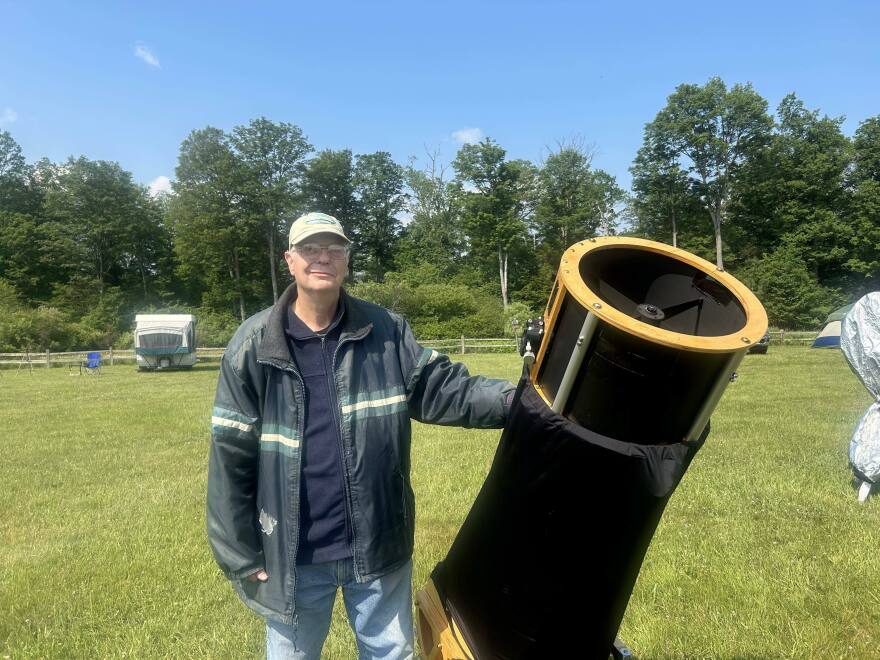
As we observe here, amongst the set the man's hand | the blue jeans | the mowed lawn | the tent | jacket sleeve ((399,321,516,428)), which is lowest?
the tent

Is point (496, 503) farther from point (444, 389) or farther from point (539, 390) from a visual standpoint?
point (444, 389)

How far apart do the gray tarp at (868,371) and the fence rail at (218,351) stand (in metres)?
21.1

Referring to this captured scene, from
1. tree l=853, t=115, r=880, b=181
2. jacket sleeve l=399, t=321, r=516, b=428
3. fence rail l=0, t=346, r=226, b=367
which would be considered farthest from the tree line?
jacket sleeve l=399, t=321, r=516, b=428

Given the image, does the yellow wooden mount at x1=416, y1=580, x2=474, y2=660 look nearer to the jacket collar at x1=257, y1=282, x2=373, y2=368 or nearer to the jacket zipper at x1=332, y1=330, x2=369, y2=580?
the jacket zipper at x1=332, y1=330, x2=369, y2=580

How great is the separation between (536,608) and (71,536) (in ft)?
17.3

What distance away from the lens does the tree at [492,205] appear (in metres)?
43.2

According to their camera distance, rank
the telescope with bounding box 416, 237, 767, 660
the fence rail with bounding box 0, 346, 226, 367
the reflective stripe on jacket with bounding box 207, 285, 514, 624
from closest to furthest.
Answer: the telescope with bounding box 416, 237, 767, 660 < the reflective stripe on jacket with bounding box 207, 285, 514, 624 < the fence rail with bounding box 0, 346, 226, 367

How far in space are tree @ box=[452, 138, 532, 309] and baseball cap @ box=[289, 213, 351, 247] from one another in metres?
40.6

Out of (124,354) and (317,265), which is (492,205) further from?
(317,265)

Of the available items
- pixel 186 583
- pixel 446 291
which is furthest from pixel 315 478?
pixel 446 291

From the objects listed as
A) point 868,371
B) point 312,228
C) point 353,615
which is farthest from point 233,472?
point 868,371

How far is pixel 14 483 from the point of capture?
725 cm

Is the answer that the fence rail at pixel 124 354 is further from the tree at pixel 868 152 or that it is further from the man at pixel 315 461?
the tree at pixel 868 152

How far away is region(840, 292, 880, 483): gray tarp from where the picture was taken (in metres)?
5.62
